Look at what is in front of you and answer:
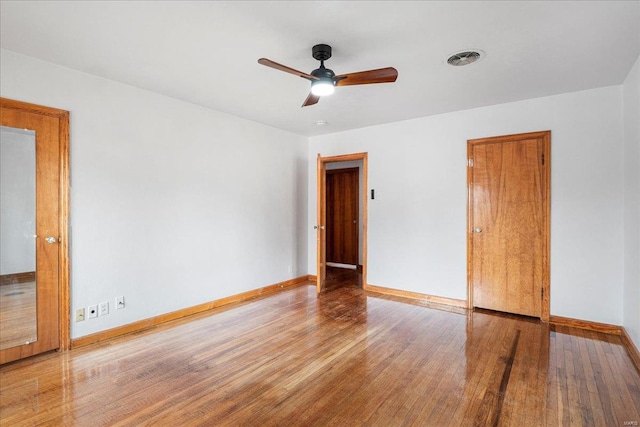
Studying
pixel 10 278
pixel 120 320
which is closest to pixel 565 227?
pixel 120 320

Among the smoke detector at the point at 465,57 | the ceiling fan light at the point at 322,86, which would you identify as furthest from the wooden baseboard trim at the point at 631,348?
the ceiling fan light at the point at 322,86

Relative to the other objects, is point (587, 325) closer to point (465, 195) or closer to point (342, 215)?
point (465, 195)

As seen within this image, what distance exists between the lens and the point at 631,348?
112 inches

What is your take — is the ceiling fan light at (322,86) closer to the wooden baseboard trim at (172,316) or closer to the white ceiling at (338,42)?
the white ceiling at (338,42)

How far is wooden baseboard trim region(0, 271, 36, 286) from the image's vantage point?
2.61 meters

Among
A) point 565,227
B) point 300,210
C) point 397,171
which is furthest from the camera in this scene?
point 300,210

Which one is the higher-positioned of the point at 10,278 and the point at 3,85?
the point at 3,85

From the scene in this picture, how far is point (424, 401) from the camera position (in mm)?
2107

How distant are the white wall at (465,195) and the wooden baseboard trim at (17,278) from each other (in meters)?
3.70

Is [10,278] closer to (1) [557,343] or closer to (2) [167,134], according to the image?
(2) [167,134]

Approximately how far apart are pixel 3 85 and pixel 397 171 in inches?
166

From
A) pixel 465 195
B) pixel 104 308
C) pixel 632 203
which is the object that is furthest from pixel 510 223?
pixel 104 308

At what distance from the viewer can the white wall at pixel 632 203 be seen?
2740 mm

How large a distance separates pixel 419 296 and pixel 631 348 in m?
2.11
